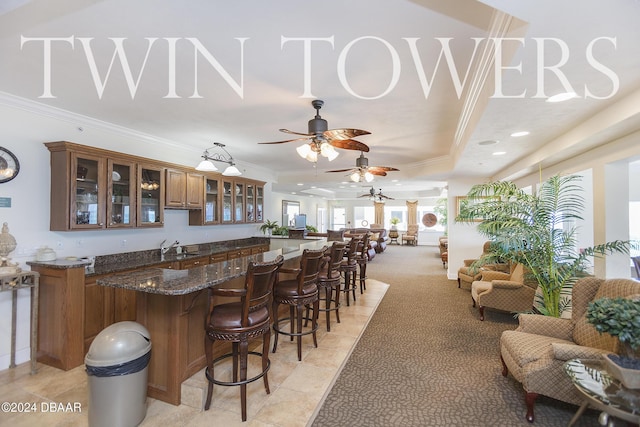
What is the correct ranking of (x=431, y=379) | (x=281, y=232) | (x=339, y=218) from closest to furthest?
(x=431, y=379) < (x=281, y=232) < (x=339, y=218)

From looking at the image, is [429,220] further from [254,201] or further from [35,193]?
[35,193]

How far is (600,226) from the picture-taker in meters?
3.04

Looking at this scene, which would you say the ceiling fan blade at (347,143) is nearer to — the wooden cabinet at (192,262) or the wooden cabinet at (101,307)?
the wooden cabinet at (192,262)

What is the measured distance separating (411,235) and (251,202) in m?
10.0

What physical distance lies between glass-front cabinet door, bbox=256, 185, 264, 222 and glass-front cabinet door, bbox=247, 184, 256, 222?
0.12 metres

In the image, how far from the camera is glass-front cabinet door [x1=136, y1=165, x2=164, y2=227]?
3935 mm

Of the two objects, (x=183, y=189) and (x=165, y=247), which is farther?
(x=183, y=189)

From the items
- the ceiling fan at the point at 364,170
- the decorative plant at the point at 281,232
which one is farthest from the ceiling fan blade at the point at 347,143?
the decorative plant at the point at 281,232

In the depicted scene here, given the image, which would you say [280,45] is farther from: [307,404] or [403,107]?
[307,404]

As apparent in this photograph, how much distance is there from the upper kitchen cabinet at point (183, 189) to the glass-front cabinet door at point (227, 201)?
0.54 m

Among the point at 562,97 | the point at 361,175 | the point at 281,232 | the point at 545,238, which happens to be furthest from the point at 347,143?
the point at 281,232

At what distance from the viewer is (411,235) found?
14227 millimetres

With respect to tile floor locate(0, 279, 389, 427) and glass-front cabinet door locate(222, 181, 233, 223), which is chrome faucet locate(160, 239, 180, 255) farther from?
tile floor locate(0, 279, 389, 427)

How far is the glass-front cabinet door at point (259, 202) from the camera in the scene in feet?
21.1
